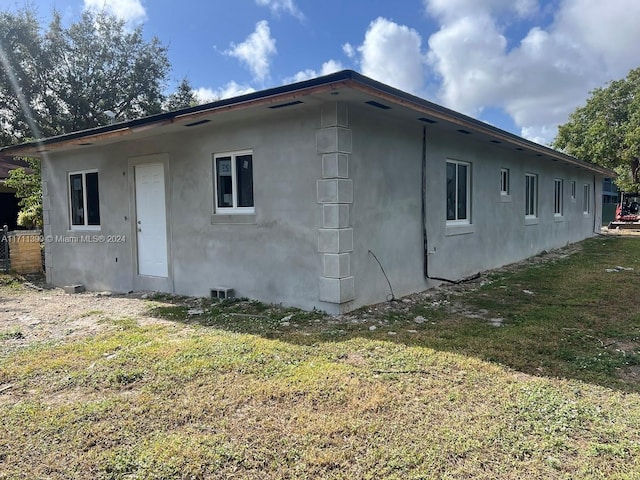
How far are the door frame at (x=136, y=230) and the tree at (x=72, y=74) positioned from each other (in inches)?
400

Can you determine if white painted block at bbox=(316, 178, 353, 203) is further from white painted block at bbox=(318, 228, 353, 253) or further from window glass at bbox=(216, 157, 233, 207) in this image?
window glass at bbox=(216, 157, 233, 207)

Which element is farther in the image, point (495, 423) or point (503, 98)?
point (503, 98)

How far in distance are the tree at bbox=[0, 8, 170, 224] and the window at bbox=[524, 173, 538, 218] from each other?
1485cm

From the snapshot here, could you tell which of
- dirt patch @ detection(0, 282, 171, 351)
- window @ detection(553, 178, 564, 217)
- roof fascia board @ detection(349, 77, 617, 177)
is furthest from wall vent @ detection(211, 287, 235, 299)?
window @ detection(553, 178, 564, 217)

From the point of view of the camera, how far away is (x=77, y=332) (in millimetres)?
5336

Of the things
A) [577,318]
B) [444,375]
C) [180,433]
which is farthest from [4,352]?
[577,318]

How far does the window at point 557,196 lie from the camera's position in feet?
46.8

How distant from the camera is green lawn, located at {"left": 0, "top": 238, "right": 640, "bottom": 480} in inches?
96.0

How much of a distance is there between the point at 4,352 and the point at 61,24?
18.7m

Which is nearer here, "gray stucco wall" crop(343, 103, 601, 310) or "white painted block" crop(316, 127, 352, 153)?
"white painted block" crop(316, 127, 352, 153)

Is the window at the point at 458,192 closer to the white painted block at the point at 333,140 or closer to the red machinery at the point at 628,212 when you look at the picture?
the white painted block at the point at 333,140

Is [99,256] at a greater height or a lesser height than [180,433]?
greater

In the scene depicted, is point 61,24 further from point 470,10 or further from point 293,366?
point 293,366

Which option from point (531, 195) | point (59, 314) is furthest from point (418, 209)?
point (531, 195)
